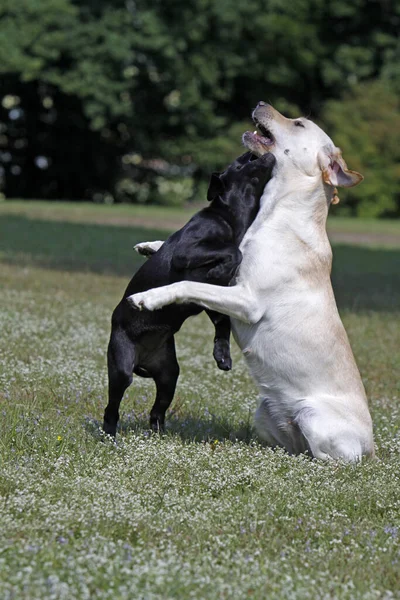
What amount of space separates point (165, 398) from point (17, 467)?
49.4 inches

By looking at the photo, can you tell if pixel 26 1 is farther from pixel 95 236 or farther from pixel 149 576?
pixel 149 576

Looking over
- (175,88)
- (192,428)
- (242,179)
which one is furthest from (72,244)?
(175,88)

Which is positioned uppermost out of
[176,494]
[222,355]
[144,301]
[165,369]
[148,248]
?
[148,248]

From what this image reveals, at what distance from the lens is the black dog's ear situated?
231 inches

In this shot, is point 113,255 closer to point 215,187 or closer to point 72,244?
point 72,244

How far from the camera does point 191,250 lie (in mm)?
5590

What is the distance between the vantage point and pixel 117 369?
215 inches

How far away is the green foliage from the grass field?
25.9 metres

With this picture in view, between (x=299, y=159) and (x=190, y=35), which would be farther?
(x=190, y=35)

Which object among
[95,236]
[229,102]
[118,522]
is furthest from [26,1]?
[118,522]

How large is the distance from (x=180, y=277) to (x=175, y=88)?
32165 mm

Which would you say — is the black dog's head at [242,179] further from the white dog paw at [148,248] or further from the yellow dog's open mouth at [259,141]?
the white dog paw at [148,248]

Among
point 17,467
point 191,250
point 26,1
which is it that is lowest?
point 17,467

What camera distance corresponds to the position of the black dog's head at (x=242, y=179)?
586cm
